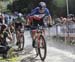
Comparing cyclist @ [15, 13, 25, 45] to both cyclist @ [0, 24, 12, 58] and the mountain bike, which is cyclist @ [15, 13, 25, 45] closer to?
cyclist @ [0, 24, 12, 58]

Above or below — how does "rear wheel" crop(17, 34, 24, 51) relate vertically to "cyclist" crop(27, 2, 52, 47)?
below

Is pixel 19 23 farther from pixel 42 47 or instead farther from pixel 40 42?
pixel 42 47

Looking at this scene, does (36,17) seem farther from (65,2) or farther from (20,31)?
(65,2)

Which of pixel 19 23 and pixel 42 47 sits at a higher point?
pixel 19 23

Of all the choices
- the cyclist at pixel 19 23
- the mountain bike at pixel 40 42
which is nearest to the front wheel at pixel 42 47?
the mountain bike at pixel 40 42

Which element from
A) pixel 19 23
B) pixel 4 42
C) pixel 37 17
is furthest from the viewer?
pixel 19 23

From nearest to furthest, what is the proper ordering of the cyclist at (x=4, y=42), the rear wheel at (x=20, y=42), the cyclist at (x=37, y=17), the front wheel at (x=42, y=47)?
the front wheel at (x=42, y=47), the cyclist at (x=37, y=17), the cyclist at (x=4, y=42), the rear wheel at (x=20, y=42)

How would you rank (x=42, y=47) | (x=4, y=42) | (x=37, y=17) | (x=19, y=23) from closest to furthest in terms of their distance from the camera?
(x=42, y=47)
(x=37, y=17)
(x=4, y=42)
(x=19, y=23)

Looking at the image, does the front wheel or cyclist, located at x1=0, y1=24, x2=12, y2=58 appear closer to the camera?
the front wheel

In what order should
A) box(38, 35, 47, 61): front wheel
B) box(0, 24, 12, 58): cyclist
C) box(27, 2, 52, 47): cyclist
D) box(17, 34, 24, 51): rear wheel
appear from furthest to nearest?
1. box(17, 34, 24, 51): rear wheel
2. box(0, 24, 12, 58): cyclist
3. box(27, 2, 52, 47): cyclist
4. box(38, 35, 47, 61): front wheel

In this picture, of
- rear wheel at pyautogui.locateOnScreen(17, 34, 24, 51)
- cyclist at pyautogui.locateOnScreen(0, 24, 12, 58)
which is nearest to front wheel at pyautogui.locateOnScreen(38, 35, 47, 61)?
cyclist at pyautogui.locateOnScreen(0, 24, 12, 58)

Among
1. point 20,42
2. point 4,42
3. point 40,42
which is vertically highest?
point 40,42

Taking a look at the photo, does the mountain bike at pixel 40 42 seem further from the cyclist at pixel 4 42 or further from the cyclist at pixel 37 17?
the cyclist at pixel 4 42

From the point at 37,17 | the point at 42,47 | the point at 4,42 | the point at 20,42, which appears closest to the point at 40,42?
the point at 42,47
